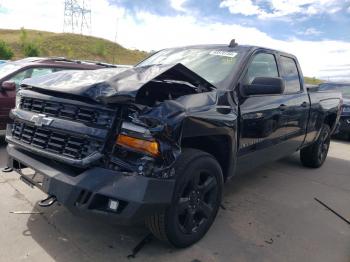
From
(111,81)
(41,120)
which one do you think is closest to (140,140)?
(111,81)

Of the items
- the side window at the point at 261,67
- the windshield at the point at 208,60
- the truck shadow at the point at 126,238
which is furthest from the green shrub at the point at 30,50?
the truck shadow at the point at 126,238

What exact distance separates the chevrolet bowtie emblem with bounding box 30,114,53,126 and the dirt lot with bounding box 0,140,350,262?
97cm

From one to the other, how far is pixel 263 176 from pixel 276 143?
4.00 feet

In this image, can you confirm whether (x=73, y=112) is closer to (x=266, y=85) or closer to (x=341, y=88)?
(x=266, y=85)

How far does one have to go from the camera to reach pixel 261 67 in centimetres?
423

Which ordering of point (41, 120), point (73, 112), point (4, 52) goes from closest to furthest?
point (73, 112) → point (41, 120) → point (4, 52)

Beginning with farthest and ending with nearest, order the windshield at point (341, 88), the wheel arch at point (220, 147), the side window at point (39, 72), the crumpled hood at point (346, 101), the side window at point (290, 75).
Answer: the windshield at point (341, 88)
the crumpled hood at point (346, 101)
the side window at point (39, 72)
the side window at point (290, 75)
the wheel arch at point (220, 147)

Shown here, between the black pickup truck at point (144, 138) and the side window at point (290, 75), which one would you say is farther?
the side window at point (290, 75)

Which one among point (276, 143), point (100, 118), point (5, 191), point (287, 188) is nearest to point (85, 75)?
point (100, 118)

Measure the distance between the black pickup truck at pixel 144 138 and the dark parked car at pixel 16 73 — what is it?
112 inches

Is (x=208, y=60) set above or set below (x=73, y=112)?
above

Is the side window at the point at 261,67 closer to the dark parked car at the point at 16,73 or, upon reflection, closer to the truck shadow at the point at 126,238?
the truck shadow at the point at 126,238

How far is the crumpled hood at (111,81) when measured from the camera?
261cm

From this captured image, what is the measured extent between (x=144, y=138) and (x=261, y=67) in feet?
7.23
